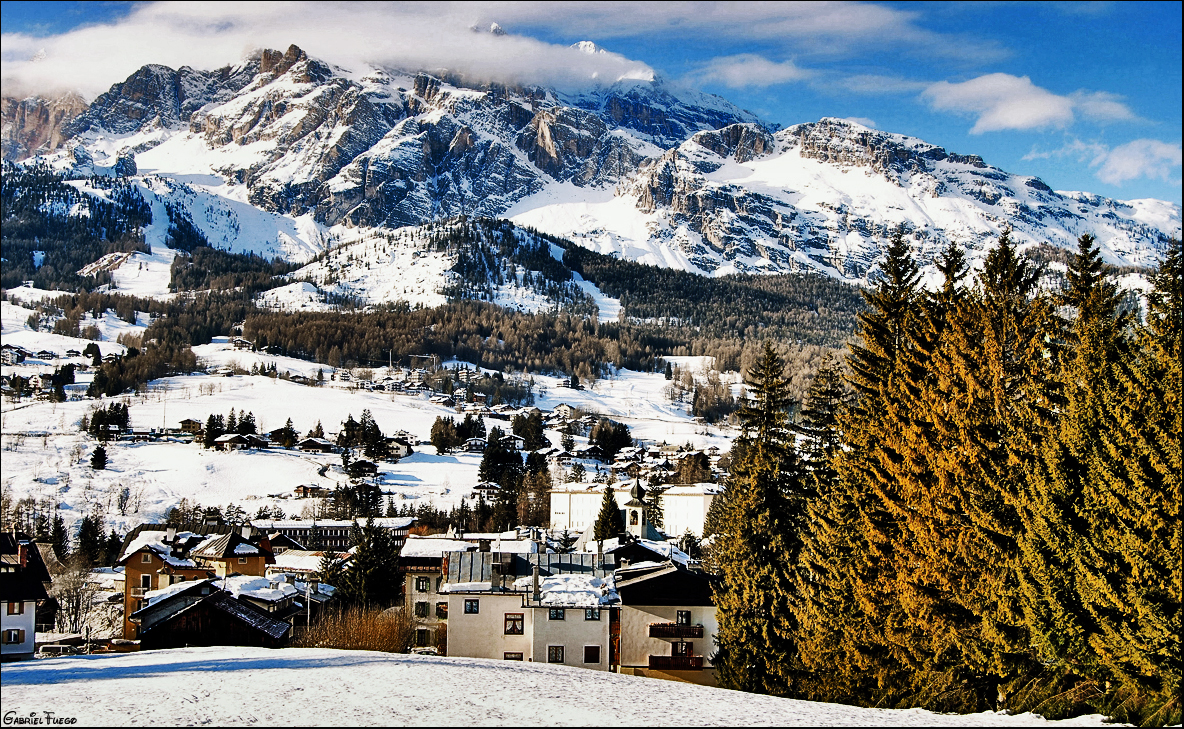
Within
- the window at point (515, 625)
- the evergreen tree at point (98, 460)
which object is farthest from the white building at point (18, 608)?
the evergreen tree at point (98, 460)

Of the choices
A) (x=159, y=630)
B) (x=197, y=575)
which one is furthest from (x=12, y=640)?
(x=197, y=575)

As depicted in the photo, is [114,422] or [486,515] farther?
[114,422]

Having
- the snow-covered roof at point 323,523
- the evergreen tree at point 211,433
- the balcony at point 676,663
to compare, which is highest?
the evergreen tree at point 211,433

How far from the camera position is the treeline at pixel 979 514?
19.0 meters

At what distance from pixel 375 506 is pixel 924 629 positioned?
88.0 meters

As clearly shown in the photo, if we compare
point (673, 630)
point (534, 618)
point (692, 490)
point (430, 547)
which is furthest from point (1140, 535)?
point (692, 490)

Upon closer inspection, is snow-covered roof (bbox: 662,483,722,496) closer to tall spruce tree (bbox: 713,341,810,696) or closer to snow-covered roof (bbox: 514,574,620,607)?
snow-covered roof (bbox: 514,574,620,607)

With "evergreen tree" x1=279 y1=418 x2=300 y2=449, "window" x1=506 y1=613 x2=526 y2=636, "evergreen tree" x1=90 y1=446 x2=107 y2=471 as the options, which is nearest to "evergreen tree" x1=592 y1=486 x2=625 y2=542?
"window" x1=506 y1=613 x2=526 y2=636

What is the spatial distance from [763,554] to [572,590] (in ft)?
38.3

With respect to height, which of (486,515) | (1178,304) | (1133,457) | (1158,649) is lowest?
(486,515)

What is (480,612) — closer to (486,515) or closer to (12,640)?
(12,640)

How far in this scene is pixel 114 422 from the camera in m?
141

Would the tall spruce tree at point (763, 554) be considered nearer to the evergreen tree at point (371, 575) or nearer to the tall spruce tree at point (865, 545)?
the tall spruce tree at point (865, 545)

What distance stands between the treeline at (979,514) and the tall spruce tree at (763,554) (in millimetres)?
70
